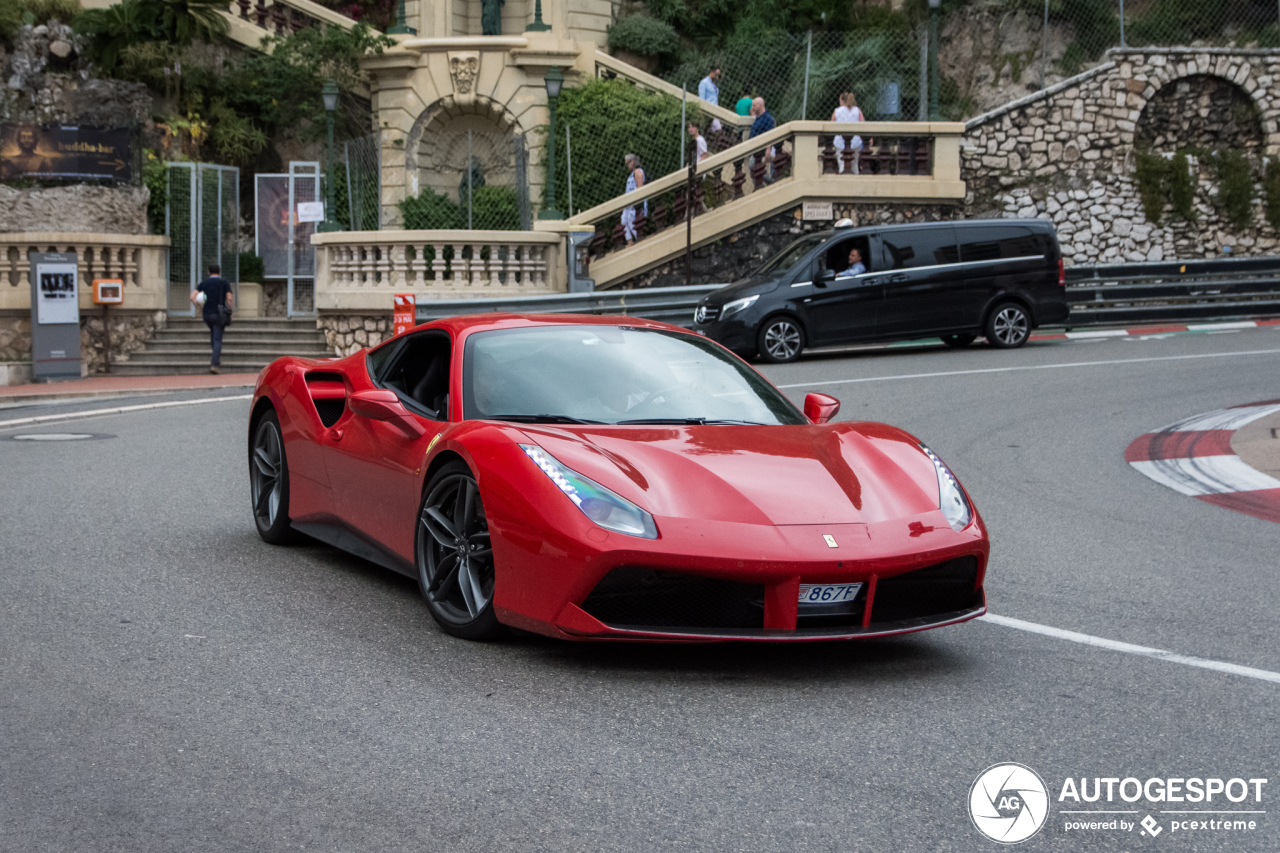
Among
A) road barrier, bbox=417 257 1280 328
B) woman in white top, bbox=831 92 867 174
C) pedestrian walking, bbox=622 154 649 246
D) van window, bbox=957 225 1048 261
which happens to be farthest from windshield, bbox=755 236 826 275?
woman in white top, bbox=831 92 867 174

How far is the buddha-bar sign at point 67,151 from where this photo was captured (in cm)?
2716

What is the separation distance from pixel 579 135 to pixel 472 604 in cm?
2541

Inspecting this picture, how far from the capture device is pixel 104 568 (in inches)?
273

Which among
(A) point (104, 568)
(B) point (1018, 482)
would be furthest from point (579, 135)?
(A) point (104, 568)

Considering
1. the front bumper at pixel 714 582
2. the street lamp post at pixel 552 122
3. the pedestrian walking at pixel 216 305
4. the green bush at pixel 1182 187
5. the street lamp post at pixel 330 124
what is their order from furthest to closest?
1. the green bush at pixel 1182 187
2. the street lamp post at pixel 330 124
3. the street lamp post at pixel 552 122
4. the pedestrian walking at pixel 216 305
5. the front bumper at pixel 714 582

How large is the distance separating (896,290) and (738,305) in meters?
2.19

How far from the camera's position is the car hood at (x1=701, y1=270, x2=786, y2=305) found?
62.1 ft

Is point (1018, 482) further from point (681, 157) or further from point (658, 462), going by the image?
point (681, 157)

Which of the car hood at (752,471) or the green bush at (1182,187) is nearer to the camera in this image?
the car hood at (752,471)

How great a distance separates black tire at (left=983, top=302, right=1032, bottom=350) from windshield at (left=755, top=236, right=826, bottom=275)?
259 cm

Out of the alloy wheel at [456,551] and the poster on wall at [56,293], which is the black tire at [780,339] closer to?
the poster on wall at [56,293]

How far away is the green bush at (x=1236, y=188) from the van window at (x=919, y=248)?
10.8m

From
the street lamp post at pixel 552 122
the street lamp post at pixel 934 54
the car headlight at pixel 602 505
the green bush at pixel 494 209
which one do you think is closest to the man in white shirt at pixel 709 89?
the green bush at pixel 494 209

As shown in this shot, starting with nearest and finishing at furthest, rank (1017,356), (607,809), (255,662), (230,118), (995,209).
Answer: (607,809) → (255,662) → (1017,356) → (995,209) → (230,118)
